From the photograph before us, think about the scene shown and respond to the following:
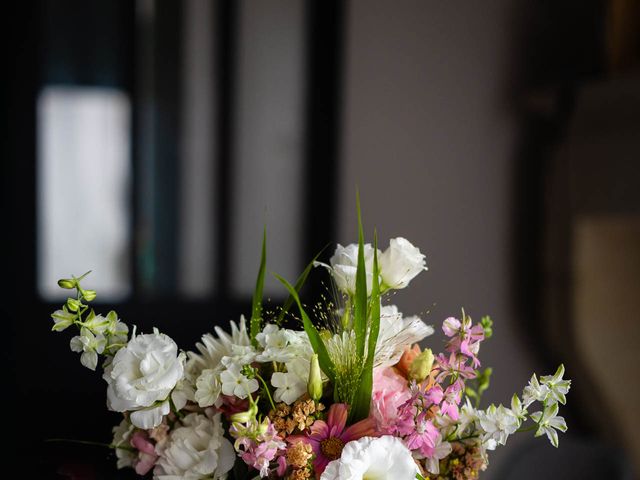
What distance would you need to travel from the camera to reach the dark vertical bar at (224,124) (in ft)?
8.87

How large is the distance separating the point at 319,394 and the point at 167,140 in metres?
2.06

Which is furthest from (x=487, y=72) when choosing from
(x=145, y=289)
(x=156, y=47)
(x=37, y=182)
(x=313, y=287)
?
(x=37, y=182)

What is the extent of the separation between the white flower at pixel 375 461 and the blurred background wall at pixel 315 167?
191 centimetres

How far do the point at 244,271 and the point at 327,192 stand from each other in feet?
1.37

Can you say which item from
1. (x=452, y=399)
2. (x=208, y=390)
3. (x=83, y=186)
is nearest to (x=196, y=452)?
(x=208, y=390)

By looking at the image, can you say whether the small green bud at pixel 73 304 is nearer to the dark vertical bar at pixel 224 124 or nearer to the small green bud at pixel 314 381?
the small green bud at pixel 314 381

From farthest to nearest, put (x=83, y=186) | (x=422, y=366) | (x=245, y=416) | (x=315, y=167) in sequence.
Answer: (x=315, y=167) → (x=83, y=186) → (x=422, y=366) → (x=245, y=416)

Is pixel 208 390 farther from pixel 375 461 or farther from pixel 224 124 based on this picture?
pixel 224 124

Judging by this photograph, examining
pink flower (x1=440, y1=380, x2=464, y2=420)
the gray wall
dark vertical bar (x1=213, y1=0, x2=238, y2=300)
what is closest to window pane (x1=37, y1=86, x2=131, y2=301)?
dark vertical bar (x1=213, y1=0, x2=238, y2=300)

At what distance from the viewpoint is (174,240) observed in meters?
2.74

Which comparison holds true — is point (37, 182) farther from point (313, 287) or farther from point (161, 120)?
point (313, 287)

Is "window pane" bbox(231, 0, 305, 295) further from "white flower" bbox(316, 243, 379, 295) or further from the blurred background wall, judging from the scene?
"white flower" bbox(316, 243, 379, 295)

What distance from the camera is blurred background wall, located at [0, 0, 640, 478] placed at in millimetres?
2582

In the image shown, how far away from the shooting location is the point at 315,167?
9.08 ft
